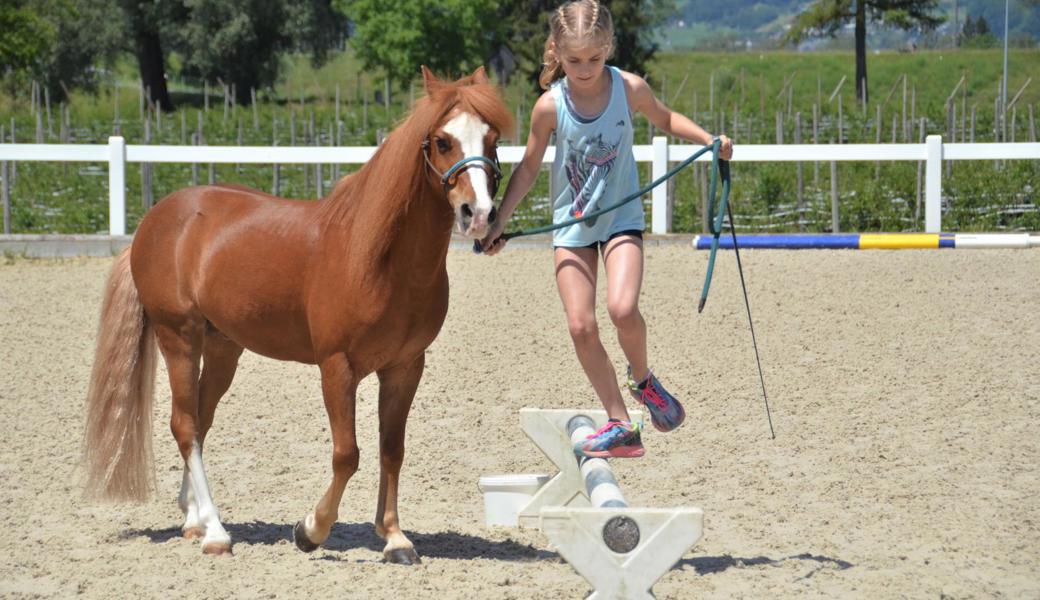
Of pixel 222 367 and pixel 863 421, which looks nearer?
pixel 222 367

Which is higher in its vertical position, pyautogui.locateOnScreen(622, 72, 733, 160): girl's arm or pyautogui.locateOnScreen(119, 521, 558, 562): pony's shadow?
pyautogui.locateOnScreen(622, 72, 733, 160): girl's arm

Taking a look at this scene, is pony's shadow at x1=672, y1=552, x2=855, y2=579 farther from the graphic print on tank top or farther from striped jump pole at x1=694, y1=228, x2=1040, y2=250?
striped jump pole at x1=694, y1=228, x2=1040, y2=250

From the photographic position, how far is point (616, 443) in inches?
162

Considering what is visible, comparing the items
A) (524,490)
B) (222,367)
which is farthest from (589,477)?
(222,367)

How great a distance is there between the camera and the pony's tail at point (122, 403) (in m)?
4.95

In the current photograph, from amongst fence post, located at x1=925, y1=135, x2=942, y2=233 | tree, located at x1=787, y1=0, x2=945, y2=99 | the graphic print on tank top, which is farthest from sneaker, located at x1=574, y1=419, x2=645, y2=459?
tree, located at x1=787, y1=0, x2=945, y2=99

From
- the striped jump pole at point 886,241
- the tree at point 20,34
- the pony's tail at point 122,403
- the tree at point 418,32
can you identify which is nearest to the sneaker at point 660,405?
the pony's tail at point 122,403

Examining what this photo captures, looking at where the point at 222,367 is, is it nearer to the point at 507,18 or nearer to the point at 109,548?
the point at 109,548

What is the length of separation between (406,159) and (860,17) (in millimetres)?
33656

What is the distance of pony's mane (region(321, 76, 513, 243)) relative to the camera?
398cm

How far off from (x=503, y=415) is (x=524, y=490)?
1.88 meters

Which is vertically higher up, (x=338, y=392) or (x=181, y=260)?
(x=181, y=260)

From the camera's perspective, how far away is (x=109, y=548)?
4.60 meters

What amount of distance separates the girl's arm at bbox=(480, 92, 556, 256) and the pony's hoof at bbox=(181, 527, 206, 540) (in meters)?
1.70
